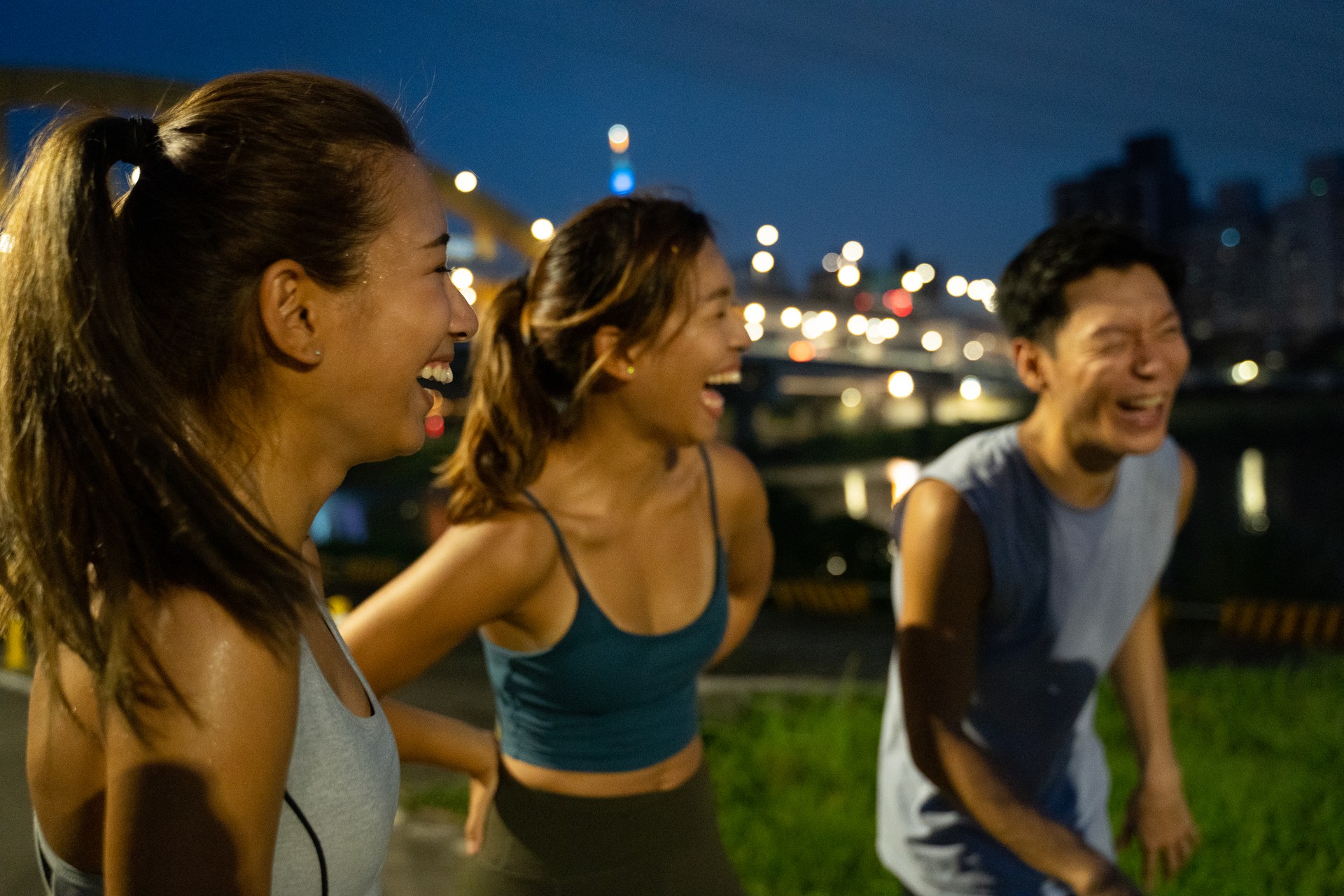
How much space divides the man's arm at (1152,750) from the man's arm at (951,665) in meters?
0.52

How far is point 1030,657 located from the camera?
2.46 m

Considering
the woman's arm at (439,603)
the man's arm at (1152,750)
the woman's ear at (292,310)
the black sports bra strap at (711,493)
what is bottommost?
the man's arm at (1152,750)

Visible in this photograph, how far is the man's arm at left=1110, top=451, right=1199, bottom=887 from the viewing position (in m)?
2.63

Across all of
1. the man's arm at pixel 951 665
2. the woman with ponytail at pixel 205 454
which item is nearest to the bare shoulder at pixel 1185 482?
the man's arm at pixel 951 665

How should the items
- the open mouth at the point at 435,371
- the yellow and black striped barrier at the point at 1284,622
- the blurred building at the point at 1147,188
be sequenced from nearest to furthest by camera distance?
the open mouth at the point at 435,371 < the yellow and black striped barrier at the point at 1284,622 < the blurred building at the point at 1147,188

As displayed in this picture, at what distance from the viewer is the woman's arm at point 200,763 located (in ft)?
3.23

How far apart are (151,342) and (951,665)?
1679 millimetres

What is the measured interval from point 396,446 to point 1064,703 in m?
1.75

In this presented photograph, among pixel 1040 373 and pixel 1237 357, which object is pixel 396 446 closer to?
pixel 1040 373

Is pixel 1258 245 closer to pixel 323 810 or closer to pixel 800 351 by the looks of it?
pixel 800 351

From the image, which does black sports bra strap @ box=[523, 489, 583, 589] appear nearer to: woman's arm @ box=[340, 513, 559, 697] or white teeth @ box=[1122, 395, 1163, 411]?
woman's arm @ box=[340, 513, 559, 697]

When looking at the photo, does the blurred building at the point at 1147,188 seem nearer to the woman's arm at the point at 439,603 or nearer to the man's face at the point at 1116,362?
the man's face at the point at 1116,362

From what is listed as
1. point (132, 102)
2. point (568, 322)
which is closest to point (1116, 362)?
point (568, 322)

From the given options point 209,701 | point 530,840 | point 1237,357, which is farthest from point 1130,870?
point 1237,357
